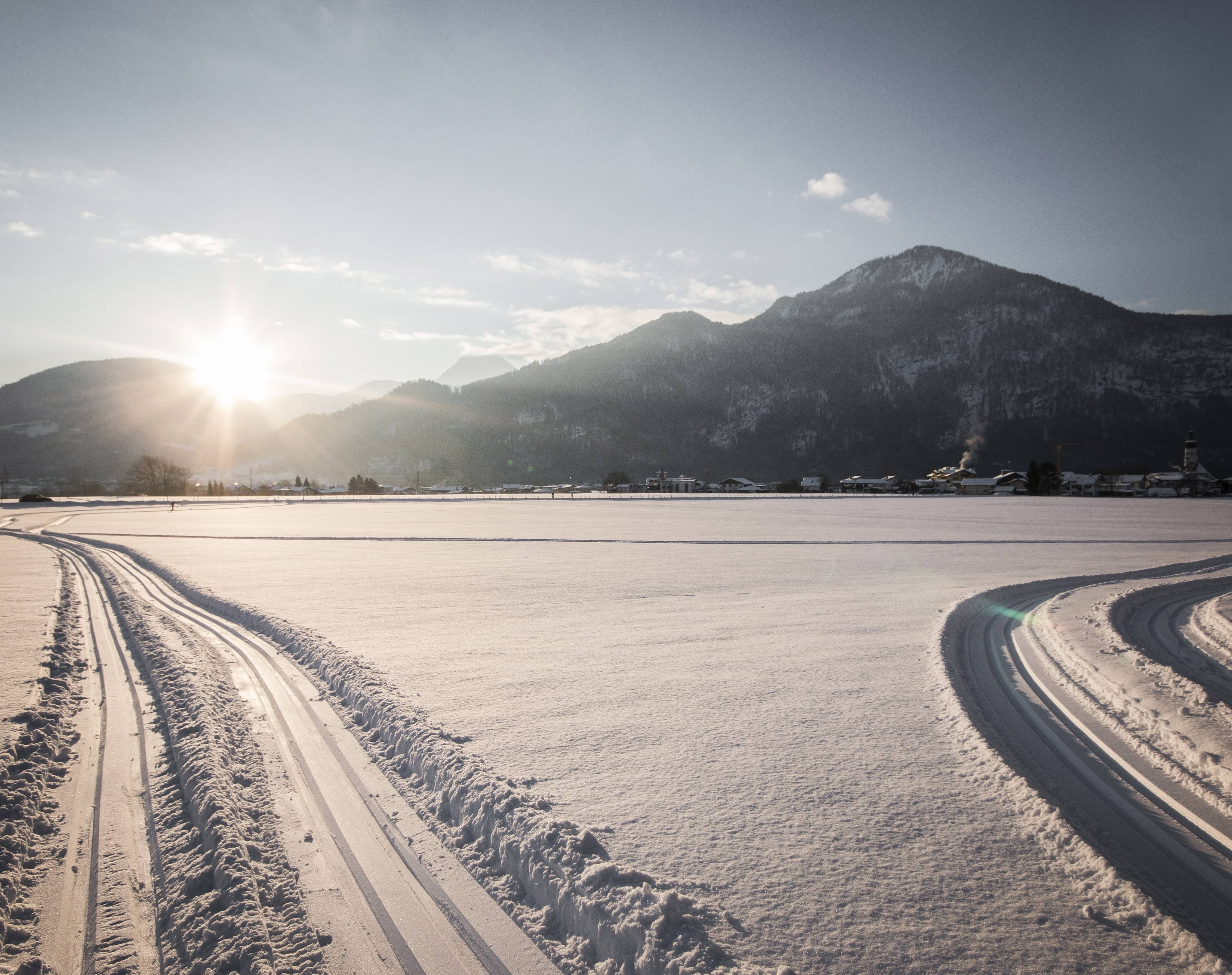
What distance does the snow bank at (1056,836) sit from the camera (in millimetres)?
2793

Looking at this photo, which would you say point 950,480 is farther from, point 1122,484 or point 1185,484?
point 1185,484

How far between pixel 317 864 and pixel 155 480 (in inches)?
5149

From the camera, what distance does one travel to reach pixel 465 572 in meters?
14.6

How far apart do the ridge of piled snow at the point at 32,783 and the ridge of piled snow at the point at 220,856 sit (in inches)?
22.0

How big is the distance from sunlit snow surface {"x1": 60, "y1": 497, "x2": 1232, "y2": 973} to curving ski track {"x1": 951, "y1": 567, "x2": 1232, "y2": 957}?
427mm

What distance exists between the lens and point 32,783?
428 cm

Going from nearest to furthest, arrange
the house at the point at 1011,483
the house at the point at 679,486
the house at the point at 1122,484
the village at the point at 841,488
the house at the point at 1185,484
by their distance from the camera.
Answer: the house at the point at 1185,484 → the village at the point at 841,488 → the house at the point at 1122,484 → the house at the point at 1011,483 → the house at the point at 679,486

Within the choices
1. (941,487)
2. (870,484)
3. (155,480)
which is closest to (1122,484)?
(941,487)

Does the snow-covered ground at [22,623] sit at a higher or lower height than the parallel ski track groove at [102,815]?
higher

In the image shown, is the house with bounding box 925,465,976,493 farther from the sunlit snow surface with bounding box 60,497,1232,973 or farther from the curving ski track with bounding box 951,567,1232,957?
the curving ski track with bounding box 951,567,1232,957

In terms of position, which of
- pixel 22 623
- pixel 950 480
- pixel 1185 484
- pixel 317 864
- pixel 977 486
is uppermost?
pixel 950 480

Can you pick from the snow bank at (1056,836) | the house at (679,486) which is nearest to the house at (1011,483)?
the house at (679,486)

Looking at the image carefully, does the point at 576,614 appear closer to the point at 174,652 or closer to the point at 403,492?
the point at 174,652

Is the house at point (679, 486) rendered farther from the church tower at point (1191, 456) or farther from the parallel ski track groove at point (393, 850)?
the parallel ski track groove at point (393, 850)
